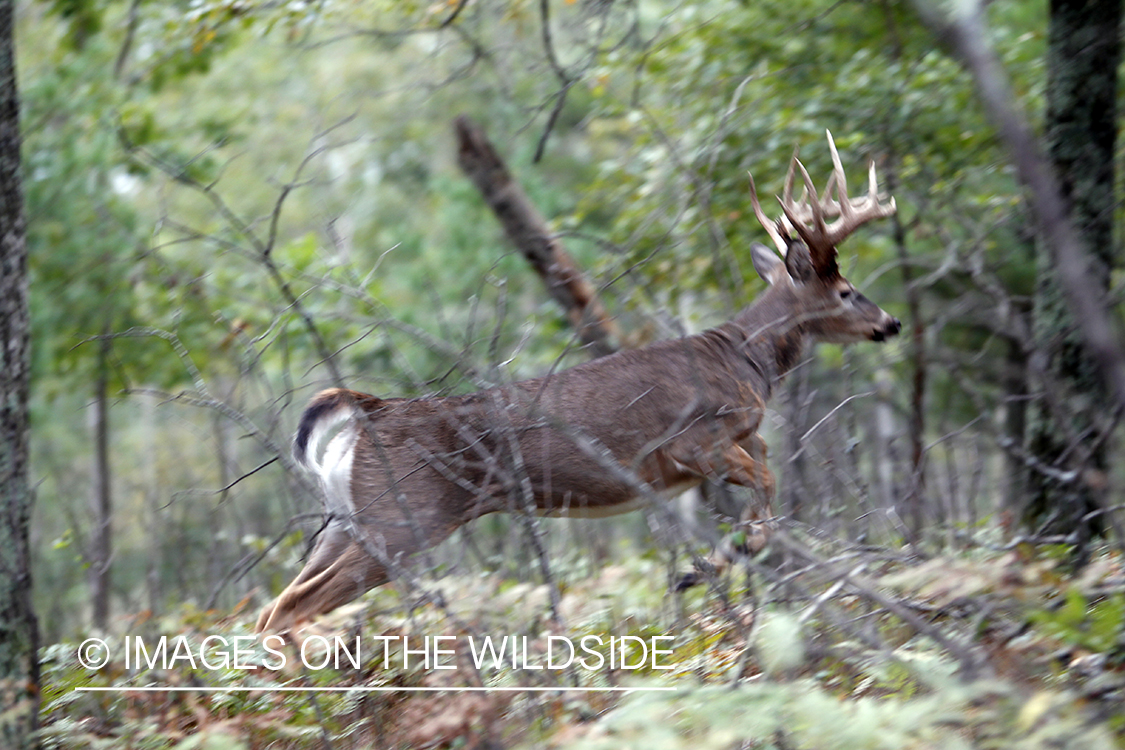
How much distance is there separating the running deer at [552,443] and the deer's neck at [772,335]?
0.06ft

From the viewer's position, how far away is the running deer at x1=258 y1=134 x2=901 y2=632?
5.41 m

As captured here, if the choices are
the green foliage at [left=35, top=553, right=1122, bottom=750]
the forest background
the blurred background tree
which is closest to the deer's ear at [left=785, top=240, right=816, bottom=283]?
the blurred background tree

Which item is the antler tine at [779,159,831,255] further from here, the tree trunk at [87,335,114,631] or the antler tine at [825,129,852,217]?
the tree trunk at [87,335,114,631]

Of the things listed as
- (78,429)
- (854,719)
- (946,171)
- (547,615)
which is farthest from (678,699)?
(78,429)

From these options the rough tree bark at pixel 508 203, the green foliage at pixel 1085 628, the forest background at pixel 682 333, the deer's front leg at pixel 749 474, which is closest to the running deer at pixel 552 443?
the deer's front leg at pixel 749 474

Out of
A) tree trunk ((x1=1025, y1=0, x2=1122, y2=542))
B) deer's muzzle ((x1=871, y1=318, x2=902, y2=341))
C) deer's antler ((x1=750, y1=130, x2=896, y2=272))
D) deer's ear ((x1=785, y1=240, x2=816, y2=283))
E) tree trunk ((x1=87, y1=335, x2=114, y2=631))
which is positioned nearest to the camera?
tree trunk ((x1=1025, y1=0, x2=1122, y2=542))

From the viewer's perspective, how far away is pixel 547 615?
4.89 metres

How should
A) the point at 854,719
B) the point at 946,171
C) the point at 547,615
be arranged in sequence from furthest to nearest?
the point at 946,171 < the point at 547,615 < the point at 854,719

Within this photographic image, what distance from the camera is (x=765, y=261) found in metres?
7.72

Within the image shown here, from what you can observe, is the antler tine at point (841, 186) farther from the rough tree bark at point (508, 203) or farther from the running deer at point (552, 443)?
the rough tree bark at point (508, 203)

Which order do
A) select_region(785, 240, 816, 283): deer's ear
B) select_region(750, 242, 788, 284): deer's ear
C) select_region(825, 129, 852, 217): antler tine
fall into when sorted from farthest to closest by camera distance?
1. select_region(750, 242, 788, 284): deer's ear
2. select_region(785, 240, 816, 283): deer's ear
3. select_region(825, 129, 852, 217): antler tine

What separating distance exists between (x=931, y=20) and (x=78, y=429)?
24010mm

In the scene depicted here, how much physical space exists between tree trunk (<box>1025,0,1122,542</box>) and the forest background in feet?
0.06

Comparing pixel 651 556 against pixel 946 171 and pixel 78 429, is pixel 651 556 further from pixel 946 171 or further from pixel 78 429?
pixel 78 429
